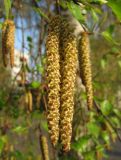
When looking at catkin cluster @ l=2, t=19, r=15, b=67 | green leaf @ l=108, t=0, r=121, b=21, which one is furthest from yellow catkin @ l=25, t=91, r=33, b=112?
green leaf @ l=108, t=0, r=121, b=21

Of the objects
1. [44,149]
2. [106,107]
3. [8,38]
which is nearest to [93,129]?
[106,107]

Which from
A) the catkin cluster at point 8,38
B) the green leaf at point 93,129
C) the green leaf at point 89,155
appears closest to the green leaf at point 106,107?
the green leaf at point 93,129

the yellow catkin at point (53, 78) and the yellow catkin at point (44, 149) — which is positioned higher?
the yellow catkin at point (53, 78)

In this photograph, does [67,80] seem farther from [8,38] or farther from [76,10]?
[8,38]

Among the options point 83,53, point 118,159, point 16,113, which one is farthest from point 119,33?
point 83,53

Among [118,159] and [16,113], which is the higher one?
[16,113]

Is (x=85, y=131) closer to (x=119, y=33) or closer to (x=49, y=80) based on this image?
(x=49, y=80)

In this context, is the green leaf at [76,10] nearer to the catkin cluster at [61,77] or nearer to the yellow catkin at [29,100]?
the catkin cluster at [61,77]

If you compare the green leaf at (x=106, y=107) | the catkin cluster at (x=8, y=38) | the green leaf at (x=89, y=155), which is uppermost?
the catkin cluster at (x=8, y=38)
